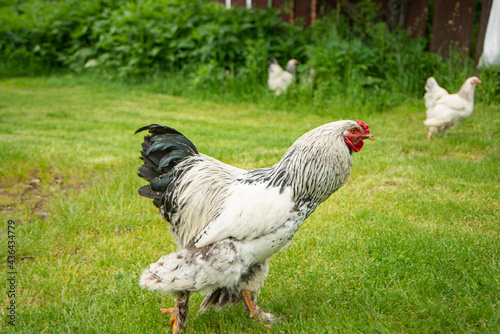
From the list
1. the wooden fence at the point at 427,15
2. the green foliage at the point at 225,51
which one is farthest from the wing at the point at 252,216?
the wooden fence at the point at 427,15

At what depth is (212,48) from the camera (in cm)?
1040

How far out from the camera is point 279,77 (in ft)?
31.3

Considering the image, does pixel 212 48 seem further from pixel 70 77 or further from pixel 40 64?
pixel 40 64

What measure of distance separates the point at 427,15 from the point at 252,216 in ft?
28.9

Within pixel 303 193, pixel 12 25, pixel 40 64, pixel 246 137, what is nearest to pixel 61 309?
pixel 303 193

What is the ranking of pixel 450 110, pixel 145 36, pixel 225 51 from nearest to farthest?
pixel 450 110 < pixel 225 51 < pixel 145 36

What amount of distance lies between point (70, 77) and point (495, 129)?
33.9ft

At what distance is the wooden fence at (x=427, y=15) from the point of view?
8844mm

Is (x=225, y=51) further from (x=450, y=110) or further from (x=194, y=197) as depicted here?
(x=194, y=197)

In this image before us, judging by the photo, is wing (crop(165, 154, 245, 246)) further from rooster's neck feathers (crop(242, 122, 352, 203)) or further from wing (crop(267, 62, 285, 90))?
wing (crop(267, 62, 285, 90))

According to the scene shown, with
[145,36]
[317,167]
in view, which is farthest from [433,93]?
[145,36]

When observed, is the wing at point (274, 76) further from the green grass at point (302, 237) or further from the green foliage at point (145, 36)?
the green grass at point (302, 237)

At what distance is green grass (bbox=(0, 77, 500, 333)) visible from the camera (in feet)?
10.0

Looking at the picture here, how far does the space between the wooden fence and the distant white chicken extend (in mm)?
1994
